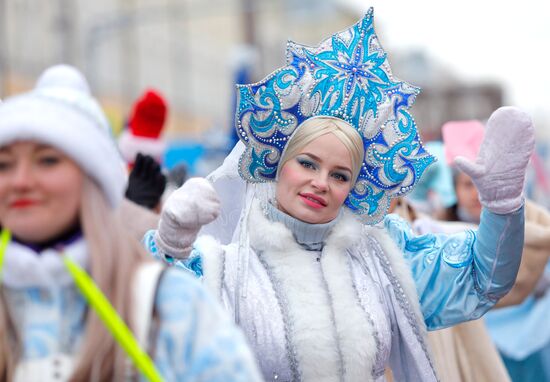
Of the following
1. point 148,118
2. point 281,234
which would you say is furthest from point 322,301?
point 148,118

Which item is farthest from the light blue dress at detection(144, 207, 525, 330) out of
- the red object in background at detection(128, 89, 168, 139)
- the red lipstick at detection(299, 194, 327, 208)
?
the red object in background at detection(128, 89, 168, 139)

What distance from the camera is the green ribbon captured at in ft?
5.92

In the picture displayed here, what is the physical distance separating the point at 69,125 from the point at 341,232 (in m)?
1.23

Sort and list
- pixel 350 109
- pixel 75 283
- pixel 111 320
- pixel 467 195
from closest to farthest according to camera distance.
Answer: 1. pixel 111 320
2. pixel 75 283
3. pixel 350 109
4. pixel 467 195

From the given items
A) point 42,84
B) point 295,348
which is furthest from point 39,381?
point 295,348

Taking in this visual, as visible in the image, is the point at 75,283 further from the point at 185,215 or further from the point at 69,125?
the point at 185,215

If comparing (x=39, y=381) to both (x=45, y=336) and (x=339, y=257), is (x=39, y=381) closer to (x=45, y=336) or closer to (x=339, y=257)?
(x=45, y=336)

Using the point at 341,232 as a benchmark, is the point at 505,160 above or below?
above

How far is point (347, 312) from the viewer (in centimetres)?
279

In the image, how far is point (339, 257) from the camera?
116 inches

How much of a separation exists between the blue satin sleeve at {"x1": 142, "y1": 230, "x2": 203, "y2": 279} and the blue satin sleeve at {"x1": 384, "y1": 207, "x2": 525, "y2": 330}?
71cm

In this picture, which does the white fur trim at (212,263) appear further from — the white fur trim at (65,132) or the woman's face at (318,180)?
the white fur trim at (65,132)

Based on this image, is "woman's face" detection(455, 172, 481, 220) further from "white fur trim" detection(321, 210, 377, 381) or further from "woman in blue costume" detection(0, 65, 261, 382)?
"woman in blue costume" detection(0, 65, 261, 382)

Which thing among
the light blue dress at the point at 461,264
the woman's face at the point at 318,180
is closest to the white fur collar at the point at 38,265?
the light blue dress at the point at 461,264
